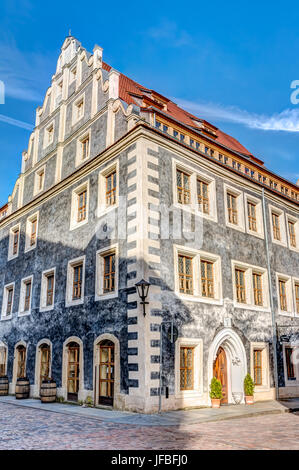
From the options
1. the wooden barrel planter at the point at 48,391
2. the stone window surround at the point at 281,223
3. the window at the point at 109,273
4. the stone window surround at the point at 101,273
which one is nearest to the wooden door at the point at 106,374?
the stone window surround at the point at 101,273

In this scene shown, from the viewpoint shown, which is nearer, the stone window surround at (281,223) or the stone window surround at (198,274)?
the stone window surround at (198,274)

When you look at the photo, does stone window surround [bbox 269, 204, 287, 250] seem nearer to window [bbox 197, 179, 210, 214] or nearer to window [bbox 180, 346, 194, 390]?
window [bbox 197, 179, 210, 214]

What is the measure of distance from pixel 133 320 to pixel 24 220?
1198 cm

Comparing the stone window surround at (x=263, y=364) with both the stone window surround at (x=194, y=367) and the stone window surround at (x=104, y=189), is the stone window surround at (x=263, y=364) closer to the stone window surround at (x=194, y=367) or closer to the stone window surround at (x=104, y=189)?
the stone window surround at (x=194, y=367)

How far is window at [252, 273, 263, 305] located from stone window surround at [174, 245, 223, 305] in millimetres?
2828

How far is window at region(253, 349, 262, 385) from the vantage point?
17819mm

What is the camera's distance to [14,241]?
2430 centimetres

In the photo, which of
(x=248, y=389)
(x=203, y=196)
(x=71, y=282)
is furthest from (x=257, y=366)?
(x=71, y=282)

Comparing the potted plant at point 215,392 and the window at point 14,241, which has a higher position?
the window at point 14,241

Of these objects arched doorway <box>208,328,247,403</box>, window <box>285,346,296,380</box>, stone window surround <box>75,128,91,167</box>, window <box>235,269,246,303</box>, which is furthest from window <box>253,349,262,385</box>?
stone window surround <box>75,128,91,167</box>

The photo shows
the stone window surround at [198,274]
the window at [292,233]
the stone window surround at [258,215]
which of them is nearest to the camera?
the stone window surround at [198,274]

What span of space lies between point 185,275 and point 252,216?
6403 mm

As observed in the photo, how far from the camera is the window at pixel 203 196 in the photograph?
17625 millimetres

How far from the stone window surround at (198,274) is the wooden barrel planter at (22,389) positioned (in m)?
8.46
